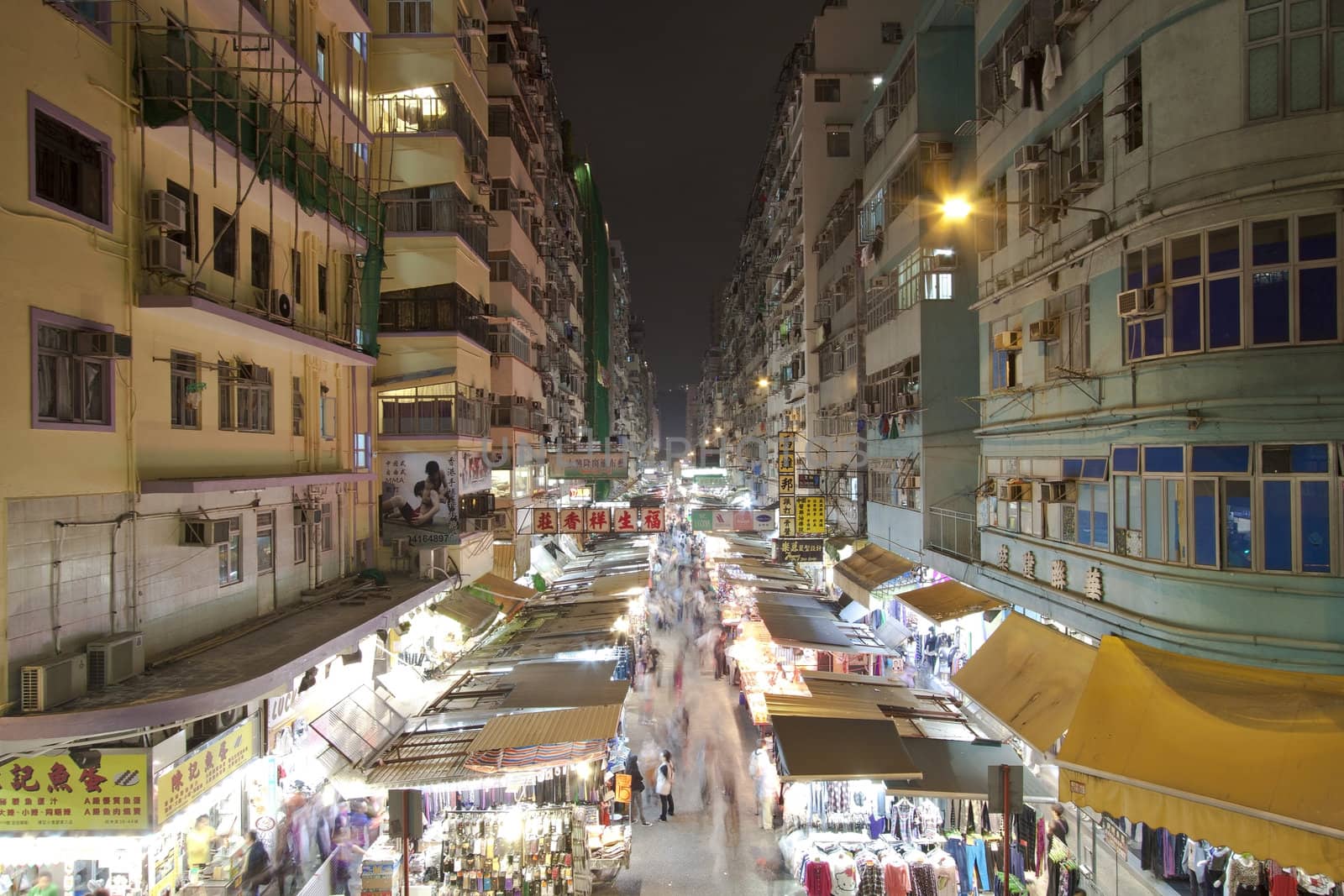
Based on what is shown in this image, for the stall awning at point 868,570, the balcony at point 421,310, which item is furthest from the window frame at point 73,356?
the stall awning at point 868,570

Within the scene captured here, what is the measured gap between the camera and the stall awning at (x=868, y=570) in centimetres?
1870

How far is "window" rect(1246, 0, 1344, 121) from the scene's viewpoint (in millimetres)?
8031

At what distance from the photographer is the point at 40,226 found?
754 cm

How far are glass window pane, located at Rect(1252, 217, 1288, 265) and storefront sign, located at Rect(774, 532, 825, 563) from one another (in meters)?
15.4

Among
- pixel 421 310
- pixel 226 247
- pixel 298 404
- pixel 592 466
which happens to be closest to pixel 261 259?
pixel 226 247

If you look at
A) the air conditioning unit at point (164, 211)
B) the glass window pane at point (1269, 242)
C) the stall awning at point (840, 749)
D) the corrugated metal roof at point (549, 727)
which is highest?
the air conditioning unit at point (164, 211)

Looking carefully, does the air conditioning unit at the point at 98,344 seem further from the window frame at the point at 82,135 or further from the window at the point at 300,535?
the window at the point at 300,535

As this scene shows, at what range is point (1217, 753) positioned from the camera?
24.1 ft

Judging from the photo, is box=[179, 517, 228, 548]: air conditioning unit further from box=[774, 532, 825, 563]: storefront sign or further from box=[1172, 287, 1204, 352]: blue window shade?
box=[774, 532, 825, 563]: storefront sign

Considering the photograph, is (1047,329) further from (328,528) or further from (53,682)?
(328,528)

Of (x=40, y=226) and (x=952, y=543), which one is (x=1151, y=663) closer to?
(x=952, y=543)

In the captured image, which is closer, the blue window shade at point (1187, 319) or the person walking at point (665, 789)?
the blue window shade at point (1187, 319)

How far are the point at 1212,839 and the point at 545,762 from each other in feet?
23.9

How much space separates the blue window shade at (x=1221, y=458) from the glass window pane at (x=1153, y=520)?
0.56 meters
